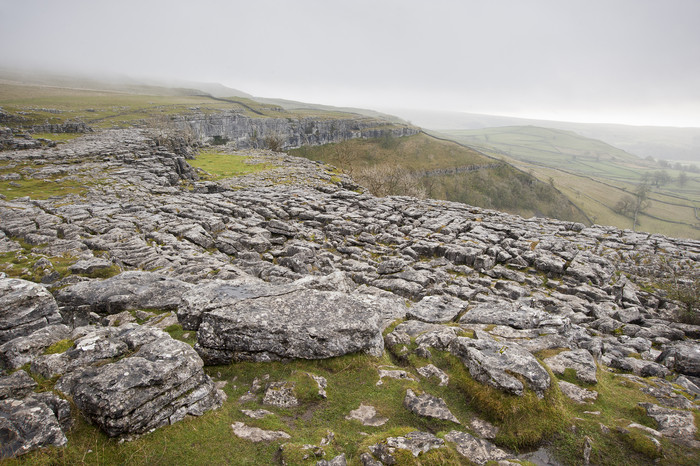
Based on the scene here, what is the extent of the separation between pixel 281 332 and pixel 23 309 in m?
9.84

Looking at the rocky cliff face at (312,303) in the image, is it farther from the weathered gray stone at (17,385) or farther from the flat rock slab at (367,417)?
the flat rock slab at (367,417)

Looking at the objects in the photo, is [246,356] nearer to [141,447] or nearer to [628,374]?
[141,447]

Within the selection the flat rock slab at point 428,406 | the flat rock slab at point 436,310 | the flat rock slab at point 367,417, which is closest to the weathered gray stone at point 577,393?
the flat rock slab at point 428,406

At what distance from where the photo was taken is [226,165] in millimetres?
63125

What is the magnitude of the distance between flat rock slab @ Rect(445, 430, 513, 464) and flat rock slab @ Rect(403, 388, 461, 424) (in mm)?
700

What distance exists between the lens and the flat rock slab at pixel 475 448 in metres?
9.30

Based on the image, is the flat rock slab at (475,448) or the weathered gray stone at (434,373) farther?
the weathered gray stone at (434,373)

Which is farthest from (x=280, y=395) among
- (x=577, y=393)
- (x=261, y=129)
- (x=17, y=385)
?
(x=261, y=129)

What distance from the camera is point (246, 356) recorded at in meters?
12.3

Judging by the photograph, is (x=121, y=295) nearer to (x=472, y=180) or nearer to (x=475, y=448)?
(x=475, y=448)

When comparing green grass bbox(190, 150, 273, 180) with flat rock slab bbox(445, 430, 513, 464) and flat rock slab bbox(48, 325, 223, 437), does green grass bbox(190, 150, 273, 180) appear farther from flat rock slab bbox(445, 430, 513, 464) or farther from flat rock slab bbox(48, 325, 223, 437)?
flat rock slab bbox(445, 430, 513, 464)

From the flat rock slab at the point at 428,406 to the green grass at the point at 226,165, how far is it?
162 ft

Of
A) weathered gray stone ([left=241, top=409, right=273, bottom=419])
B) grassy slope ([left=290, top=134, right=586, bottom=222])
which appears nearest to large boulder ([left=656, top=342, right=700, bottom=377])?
weathered gray stone ([left=241, top=409, right=273, bottom=419])

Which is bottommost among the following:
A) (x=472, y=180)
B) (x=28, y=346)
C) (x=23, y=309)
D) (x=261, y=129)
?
(x=472, y=180)
